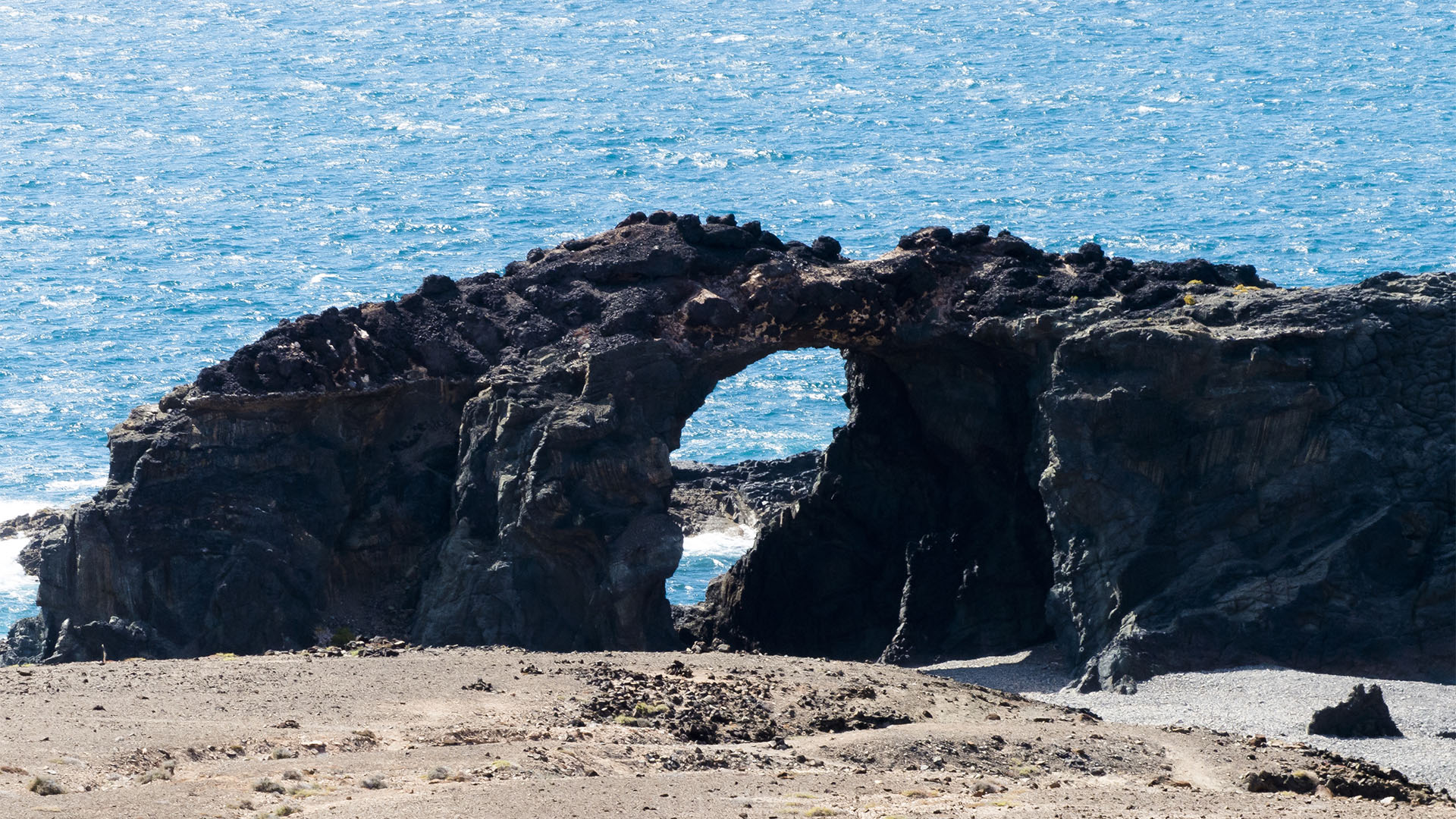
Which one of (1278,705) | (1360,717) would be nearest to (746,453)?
(1278,705)

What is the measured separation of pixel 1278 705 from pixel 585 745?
13019mm

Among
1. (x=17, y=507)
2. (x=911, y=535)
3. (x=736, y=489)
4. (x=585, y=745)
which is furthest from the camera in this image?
(x=17, y=507)

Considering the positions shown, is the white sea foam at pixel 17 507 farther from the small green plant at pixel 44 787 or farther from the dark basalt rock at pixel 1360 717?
the dark basalt rock at pixel 1360 717

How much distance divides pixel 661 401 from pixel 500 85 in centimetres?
8740

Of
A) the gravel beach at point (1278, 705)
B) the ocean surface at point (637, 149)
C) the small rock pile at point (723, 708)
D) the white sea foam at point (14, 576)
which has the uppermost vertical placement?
the ocean surface at point (637, 149)

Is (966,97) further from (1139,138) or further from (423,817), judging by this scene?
(423,817)

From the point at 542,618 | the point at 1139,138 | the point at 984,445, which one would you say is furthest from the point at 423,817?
the point at 1139,138

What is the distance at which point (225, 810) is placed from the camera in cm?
2253

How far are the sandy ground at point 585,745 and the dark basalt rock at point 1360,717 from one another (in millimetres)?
1824

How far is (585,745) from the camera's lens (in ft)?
89.3

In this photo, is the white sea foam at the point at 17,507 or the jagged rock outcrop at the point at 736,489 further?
the white sea foam at the point at 17,507

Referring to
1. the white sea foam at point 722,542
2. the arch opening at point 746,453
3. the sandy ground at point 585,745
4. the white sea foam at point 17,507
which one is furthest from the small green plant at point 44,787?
the white sea foam at point 17,507

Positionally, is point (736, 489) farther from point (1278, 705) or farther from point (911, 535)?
point (1278, 705)

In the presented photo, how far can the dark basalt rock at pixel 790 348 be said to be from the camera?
3728cm
